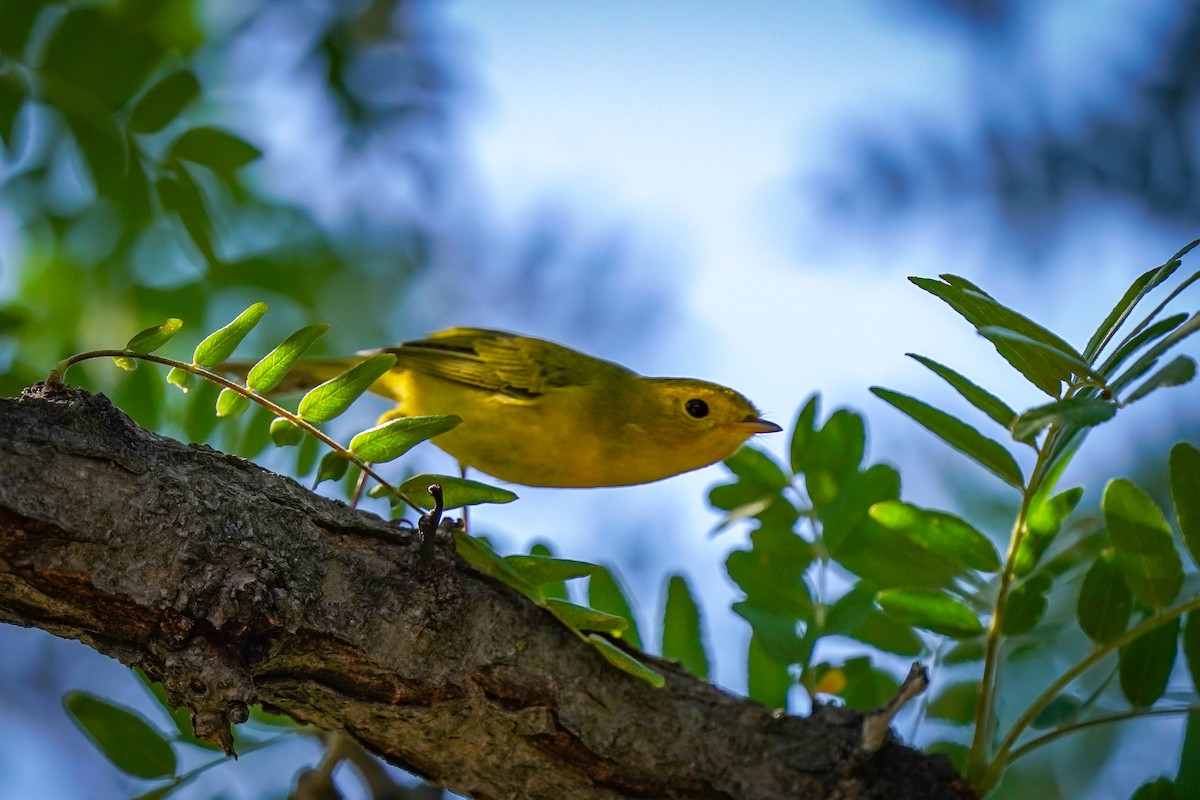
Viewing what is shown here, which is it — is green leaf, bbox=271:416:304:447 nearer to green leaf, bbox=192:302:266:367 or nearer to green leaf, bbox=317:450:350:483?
green leaf, bbox=317:450:350:483

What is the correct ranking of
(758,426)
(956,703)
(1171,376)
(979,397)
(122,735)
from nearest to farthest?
1. (1171,376)
2. (979,397)
3. (122,735)
4. (956,703)
5. (758,426)

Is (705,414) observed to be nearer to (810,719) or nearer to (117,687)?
(810,719)

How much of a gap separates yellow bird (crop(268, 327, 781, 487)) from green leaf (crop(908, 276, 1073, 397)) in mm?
1769

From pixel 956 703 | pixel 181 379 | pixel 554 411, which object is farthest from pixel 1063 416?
pixel 554 411

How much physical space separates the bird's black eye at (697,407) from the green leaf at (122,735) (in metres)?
2.09

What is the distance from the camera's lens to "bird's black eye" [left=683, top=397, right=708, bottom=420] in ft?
13.4

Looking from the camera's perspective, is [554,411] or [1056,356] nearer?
[1056,356]

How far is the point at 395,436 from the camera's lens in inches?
92.8

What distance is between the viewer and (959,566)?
279 cm

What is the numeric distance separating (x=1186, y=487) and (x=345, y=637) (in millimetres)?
1731

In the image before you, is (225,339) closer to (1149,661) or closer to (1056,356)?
(1056,356)

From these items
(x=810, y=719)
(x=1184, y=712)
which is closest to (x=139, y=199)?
(x=810, y=719)

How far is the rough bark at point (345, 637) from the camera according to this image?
1.96 meters

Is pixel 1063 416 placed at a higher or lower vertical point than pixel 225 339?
lower
